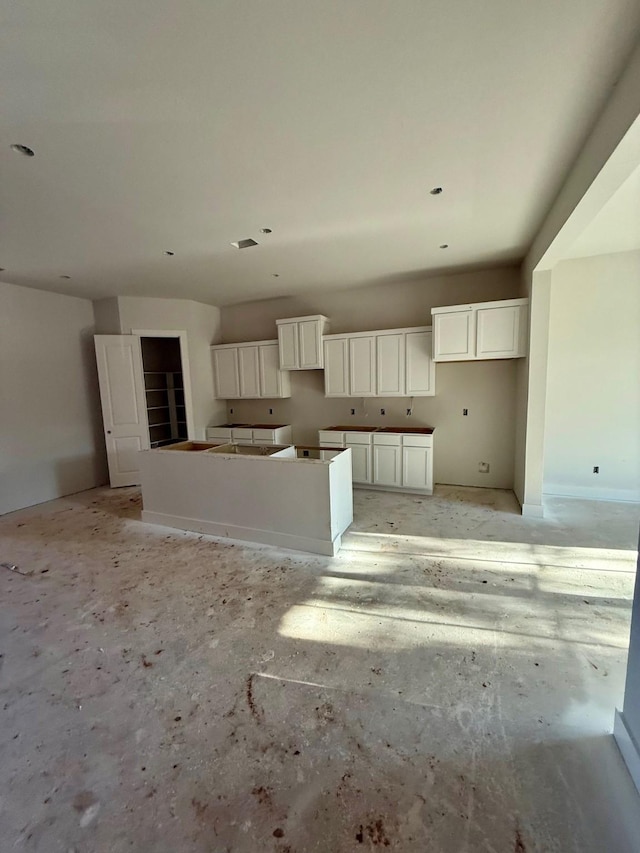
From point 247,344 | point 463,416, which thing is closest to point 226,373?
point 247,344

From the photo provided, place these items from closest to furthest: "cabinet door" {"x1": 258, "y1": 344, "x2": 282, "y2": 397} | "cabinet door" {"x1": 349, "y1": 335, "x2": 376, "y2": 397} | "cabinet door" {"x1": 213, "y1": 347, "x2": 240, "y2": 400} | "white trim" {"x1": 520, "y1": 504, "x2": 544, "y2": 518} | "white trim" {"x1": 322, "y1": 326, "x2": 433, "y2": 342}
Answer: "white trim" {"x1": 520, "y1": 504, "x2": 544, "y2": 518} → "white trim" {"x1": 322, "y1": 326, "x2": 433, "y2": 342} → "cabinet door" {"x1": 349, "y1": 335, "x2": 376, "y2": 397} → "cabinet door" {"x1": 258, "y1": 344, "x2": 282, "y2": 397} → "cabinet door" {"x1": 213, "y1": 347, "x2": 240, "y2": 400}

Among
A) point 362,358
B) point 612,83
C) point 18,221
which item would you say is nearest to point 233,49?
point 612,83

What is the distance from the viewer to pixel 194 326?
586 cm

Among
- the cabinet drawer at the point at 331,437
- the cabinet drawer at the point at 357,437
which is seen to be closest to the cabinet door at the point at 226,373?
the cabinet drawer at the point at 331,437

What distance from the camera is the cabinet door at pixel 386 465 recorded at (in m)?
4.74

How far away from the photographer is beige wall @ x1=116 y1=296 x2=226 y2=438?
5.41 metres

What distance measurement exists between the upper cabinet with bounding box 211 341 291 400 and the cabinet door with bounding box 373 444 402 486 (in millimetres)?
1919

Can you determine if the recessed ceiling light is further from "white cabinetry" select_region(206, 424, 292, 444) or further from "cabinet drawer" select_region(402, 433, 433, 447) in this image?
"cabinet drawer" select_region(402, 433, 433, 447)

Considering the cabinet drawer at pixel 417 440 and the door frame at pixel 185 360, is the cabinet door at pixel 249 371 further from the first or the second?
the cabinet drawer at pixel 417 440

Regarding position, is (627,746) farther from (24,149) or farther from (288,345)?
(288,345)

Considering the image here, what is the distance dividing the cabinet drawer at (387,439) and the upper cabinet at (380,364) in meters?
0.59

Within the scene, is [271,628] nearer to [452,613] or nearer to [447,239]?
[452,613]

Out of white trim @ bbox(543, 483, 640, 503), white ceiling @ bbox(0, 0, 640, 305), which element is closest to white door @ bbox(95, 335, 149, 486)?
white ceiling @ bbox(0, 0, 640, 305)

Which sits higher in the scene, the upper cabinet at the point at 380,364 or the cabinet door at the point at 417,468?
the upper cabinet at the point at 380,364
